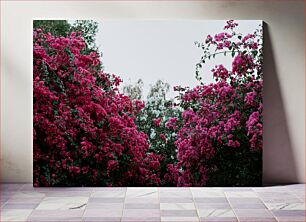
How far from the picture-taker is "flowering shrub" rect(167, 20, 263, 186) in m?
5.57

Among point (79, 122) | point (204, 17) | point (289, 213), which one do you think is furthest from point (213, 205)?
point (204, 17)

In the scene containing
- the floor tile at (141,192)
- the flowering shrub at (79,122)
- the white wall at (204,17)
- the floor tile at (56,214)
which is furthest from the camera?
the white wall at (204,17)

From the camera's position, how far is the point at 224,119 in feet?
18.3

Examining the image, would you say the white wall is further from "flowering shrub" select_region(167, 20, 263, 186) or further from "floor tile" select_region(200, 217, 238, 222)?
"floor tile" select_region(200, 217, 238, 222)

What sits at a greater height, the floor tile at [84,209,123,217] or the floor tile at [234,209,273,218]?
the floor tile at [84,209,123,217]

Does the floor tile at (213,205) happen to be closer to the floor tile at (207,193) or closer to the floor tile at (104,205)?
the floor tile at (207,193)

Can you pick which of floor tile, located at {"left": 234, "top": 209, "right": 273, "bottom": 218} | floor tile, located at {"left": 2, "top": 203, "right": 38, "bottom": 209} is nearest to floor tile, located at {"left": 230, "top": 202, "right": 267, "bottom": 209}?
floor tile, located at {"left": 234, "top": 209, "right": 273, "bottom": 218}

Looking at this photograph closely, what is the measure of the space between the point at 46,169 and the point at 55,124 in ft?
1.48

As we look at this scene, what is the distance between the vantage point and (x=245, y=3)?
223 inches

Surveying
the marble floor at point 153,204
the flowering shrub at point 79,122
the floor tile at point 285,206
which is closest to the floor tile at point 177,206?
the marble floor at point 153,204

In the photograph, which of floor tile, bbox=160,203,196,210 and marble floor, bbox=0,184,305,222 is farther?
floor tile, bbox=160,203,196,210

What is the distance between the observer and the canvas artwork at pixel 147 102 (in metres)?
5.53

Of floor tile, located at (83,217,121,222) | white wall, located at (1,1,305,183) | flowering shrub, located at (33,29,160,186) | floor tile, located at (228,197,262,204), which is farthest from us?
white wall, located at (1,1,305,183)


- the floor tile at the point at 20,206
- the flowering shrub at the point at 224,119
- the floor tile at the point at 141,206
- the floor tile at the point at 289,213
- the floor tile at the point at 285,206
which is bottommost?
the floor tile at the point at 289,213
